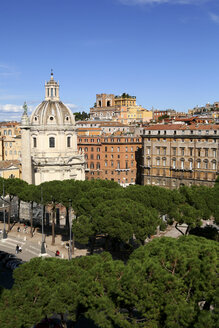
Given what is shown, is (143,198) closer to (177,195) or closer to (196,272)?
(177,195)

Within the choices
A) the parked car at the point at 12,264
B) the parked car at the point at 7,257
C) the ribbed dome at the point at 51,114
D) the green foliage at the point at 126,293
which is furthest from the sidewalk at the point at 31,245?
the ribbed dome at the point at 51,114

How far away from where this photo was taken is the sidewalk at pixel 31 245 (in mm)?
44697

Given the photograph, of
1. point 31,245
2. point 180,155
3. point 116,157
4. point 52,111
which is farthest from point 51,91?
point 31,245

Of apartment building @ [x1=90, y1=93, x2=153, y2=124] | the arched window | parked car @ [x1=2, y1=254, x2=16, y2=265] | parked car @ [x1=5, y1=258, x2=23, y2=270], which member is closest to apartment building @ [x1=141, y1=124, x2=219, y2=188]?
the arched window

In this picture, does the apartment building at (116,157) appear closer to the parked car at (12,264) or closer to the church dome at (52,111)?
the church dome at (52,111)

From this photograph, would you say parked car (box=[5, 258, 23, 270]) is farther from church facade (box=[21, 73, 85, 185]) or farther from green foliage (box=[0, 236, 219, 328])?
church facade (box=[21, 73, 85, 185])

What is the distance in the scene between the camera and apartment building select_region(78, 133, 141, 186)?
91.8 meters

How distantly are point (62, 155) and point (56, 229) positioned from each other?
20.6m

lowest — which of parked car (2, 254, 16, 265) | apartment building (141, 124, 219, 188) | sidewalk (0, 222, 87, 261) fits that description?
sidewalk (0, 222, 87, 261)

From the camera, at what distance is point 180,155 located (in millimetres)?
76250

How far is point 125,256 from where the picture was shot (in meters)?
43.2

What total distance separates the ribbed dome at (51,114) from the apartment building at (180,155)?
17578 mm

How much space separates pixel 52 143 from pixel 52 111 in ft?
20.6

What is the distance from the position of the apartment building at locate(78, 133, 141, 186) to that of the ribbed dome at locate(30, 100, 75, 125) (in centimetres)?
1820
